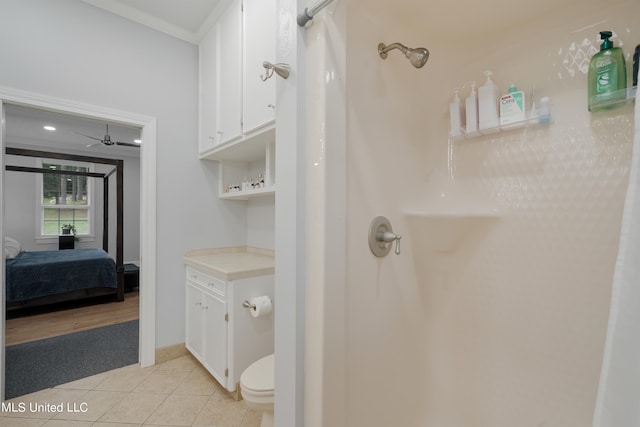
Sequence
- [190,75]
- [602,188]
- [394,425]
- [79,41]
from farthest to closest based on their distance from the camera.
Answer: [190,75] → [79,41] → [394,425] → [602,188]

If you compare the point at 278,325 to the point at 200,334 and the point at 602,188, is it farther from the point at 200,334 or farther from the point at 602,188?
the point at 200,334

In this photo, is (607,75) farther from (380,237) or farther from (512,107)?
(380,237)

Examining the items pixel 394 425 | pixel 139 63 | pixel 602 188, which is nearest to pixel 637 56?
pixel 602 188

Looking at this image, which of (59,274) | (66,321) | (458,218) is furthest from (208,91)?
(59,274)

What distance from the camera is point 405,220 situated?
4.06ft

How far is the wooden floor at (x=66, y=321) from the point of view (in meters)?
2.71

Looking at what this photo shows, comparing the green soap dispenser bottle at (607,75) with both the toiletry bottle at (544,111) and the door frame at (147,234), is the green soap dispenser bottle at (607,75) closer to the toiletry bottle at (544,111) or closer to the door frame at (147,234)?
the toiletry bottle at (544,111)

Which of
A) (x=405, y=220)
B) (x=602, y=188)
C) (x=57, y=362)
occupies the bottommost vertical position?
(x=57, y=362)

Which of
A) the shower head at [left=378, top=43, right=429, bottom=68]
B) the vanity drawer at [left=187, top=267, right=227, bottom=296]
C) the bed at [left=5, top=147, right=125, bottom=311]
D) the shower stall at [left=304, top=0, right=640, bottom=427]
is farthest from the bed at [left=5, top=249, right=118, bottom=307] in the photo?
the shower head at [left=378, top=43, right=429, bottom=68]

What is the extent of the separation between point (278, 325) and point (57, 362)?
2.51m

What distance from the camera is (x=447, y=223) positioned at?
137 centimetres

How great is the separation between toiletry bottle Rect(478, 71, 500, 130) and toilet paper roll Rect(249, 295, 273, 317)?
1.54 meters

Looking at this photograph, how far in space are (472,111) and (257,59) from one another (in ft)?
4.32

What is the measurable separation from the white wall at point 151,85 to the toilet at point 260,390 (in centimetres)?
131
